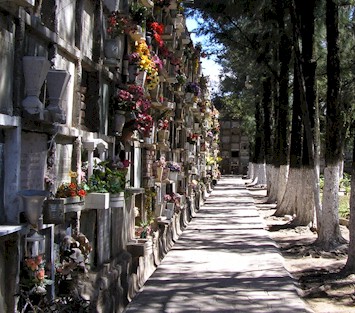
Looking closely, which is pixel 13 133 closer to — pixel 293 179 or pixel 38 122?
pixel 38 122

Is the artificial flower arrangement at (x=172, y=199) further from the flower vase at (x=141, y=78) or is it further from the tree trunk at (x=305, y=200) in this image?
the flower vase at (x=141, y=78)

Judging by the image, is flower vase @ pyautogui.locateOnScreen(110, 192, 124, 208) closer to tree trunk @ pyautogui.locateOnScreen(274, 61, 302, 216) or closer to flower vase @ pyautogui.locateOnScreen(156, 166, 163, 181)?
flower vase @ pyautogui.locateOnScreen(156, 166, 163, 181)

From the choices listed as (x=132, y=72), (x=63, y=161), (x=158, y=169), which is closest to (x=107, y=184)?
(x=63, y=161)

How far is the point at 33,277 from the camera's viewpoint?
18.7ft

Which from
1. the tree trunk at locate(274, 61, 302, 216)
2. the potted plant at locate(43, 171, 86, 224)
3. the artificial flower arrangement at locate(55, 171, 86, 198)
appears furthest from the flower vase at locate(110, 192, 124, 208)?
the tree trunk at locate(274, 61, 302, 216)

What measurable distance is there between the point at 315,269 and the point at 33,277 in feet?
23.2

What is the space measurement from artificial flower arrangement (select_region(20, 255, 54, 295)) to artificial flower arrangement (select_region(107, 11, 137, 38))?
5.24 m

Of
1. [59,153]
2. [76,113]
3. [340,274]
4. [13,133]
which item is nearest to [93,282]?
[59,153]

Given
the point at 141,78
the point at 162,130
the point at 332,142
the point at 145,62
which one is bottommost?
the point at 332,142

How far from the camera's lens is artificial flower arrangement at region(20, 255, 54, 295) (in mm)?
5652

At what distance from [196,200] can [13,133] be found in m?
20.9

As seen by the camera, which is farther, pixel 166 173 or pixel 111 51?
pixel 166 173

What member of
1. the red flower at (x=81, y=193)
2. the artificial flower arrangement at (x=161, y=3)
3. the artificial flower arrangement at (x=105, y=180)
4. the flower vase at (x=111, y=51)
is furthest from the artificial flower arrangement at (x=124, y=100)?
the artificial flower arrangement at (x=161, y=3)

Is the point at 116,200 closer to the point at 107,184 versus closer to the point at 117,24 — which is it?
the point at 107,184
